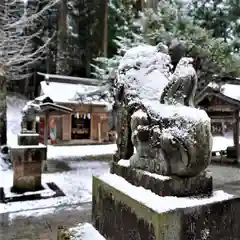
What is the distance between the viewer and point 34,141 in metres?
6.42

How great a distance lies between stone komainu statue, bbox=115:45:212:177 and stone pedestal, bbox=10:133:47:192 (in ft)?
13.1

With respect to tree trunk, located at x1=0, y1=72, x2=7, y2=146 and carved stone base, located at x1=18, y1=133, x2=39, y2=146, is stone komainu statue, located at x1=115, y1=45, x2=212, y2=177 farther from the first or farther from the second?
tree trunk, located at x1=0, y1=72, x2=7, y2=146

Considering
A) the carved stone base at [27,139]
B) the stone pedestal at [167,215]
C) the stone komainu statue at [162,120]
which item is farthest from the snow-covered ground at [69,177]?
the stone komainu statue at [162,120]

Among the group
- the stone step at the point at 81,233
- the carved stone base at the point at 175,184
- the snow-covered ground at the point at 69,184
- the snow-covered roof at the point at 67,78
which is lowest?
the snow-covered ground at the point at 69,184

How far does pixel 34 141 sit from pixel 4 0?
12.2 feet

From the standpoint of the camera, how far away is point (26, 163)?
6195 mm

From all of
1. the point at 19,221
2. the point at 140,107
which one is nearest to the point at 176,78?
the point at 140,107

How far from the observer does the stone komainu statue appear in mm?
1912

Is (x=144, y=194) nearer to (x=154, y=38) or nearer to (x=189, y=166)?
(x=189, y=166)

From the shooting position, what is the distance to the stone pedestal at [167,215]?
178 centimetres

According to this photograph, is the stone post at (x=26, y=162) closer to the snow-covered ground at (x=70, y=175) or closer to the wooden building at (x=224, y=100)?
the snow-covered ground at (x=70, y=175)

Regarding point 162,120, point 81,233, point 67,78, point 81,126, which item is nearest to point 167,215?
point 162,120

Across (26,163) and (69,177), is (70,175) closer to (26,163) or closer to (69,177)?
(69,177)

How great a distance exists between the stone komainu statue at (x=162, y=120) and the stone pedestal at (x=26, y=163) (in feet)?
13.1
